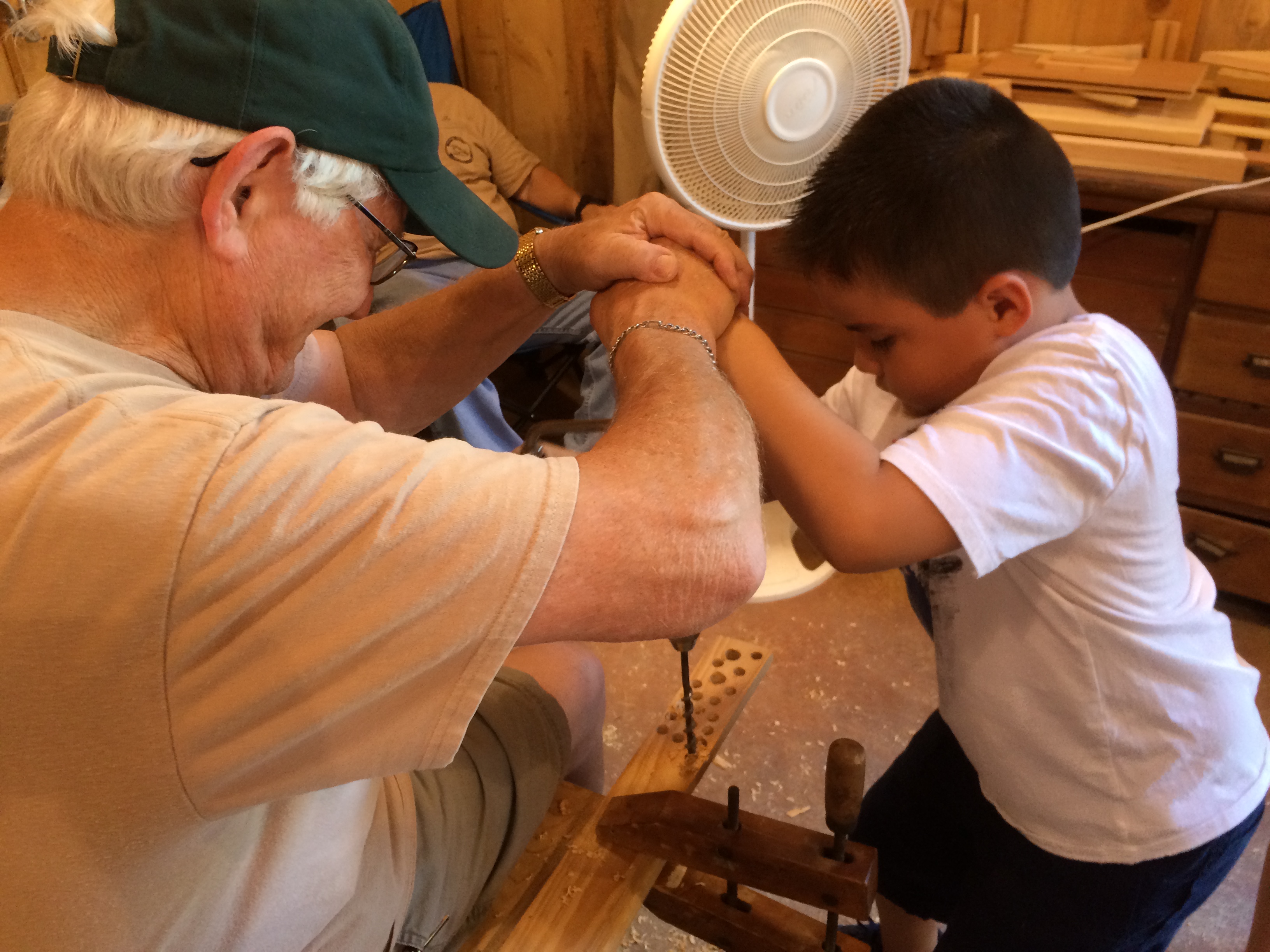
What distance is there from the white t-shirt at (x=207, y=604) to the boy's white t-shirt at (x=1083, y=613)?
1.50ft

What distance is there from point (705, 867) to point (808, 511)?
16.3 inches

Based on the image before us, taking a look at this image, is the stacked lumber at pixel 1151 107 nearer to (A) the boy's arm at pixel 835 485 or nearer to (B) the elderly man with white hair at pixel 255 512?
(A) the boy's arm at pixel 835 485

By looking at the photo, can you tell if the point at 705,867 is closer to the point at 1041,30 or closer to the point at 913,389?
the point at 913,389

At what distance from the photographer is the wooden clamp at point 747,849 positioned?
34.9 inches

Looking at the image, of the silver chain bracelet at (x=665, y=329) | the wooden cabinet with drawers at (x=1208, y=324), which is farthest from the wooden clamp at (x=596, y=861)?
the wooden cabinet with drawers at (x=1208, y=324)

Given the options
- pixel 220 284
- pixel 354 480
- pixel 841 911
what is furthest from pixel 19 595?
pixel 841 911

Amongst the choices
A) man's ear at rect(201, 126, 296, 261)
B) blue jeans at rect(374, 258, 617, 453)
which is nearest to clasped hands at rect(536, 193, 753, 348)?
man's ear at rect(201, 126, 296, 261)

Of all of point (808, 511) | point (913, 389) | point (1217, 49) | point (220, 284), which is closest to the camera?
point (220, 284)

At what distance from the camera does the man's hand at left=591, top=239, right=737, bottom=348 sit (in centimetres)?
95

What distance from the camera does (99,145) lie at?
0.70m

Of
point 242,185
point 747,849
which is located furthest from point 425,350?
point 747,849

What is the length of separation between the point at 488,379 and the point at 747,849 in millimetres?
1584

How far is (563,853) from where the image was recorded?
1.07 meters

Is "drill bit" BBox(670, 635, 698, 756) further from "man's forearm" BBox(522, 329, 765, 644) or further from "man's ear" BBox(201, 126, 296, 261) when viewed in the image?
"man's ear" BBox(201, 126, 296, 261)
